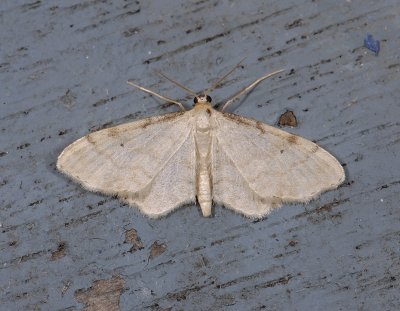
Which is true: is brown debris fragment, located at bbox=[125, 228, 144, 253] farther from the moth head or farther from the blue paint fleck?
the blue paint fleck

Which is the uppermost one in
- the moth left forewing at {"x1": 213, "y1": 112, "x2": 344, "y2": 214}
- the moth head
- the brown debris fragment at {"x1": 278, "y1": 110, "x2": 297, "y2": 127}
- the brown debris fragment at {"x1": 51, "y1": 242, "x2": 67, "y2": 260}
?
the moth head

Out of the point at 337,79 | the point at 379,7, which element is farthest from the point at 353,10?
the point at 337,79

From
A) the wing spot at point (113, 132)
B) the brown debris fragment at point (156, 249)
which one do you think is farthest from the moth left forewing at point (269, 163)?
the wing spot at point (113, 132)

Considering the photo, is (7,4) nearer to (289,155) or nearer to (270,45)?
(270,45)

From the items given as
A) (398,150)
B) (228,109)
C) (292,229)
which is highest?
(228,109)

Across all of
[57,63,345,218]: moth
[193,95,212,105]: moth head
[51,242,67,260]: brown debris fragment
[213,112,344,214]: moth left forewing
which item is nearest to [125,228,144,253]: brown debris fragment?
[57,63,345,218]: moth

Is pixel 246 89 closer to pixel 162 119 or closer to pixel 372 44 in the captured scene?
pixel 162 119
